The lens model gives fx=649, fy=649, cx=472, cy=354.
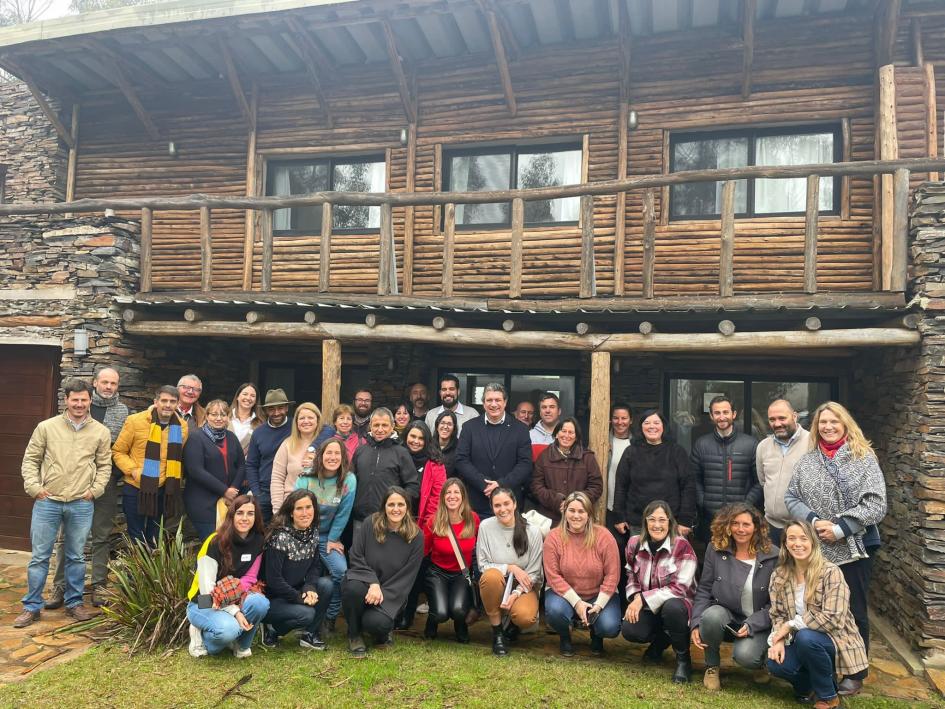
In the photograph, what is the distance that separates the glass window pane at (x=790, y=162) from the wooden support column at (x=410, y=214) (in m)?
4.65

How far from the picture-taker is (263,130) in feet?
32.8

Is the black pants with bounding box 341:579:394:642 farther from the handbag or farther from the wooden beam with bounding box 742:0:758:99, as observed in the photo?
the wooden beam with bounding box 742:0:758:99

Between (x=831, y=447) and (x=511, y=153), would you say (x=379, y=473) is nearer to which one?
(x=831, y=447)

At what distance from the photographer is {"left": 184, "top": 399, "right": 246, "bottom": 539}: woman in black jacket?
5828 mm

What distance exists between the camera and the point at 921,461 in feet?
19.1

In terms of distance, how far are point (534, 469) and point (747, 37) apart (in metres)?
5.94

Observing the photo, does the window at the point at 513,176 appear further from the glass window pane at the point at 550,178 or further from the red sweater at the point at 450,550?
the red sweater at the point at 450,550

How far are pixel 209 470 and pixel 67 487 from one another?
3.72ft

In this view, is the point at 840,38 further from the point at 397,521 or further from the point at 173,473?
the point at 173,473

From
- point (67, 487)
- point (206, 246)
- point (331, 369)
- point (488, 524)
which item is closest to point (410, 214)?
point (206, 246)

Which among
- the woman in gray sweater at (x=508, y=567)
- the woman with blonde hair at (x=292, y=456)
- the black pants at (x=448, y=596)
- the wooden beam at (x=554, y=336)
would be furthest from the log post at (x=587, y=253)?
the black pants at (x=448, y=596)

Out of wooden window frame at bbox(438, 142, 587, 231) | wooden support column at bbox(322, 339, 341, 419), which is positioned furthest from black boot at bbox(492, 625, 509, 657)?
wooden window frame at bbox(438, 142, 587, 231)

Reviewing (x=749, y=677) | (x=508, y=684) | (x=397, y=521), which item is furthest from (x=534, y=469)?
(x=749, y=677)

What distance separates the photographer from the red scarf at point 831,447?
488 centimetres
